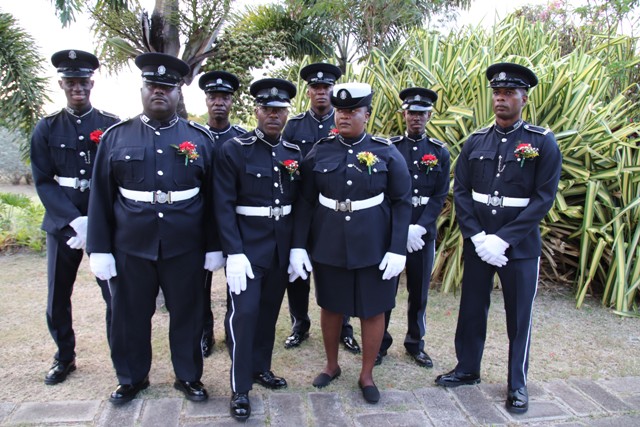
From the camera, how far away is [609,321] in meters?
4.43

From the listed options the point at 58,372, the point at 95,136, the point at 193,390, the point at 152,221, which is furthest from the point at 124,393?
the point at 95,136

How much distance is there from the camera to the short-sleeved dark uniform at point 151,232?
2.66m

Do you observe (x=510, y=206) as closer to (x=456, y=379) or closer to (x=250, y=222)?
(x=456, y=379)

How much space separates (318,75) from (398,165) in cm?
125

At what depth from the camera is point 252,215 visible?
2.88 meters

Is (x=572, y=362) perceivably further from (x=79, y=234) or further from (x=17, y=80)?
(x=17, y=80)

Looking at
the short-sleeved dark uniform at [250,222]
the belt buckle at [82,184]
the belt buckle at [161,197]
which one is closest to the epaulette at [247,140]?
the short-sleeved dark uniform at [250,222]

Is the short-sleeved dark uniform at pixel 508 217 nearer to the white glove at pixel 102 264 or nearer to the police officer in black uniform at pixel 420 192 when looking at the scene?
the police officer in black uniform at pixel 420 192

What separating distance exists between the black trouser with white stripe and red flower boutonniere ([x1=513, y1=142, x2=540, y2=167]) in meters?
0.61

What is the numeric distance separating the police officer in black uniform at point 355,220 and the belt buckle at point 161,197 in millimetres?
775

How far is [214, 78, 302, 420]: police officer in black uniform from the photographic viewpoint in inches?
109

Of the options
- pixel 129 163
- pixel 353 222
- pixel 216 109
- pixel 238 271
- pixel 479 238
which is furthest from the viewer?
pixel 216 109

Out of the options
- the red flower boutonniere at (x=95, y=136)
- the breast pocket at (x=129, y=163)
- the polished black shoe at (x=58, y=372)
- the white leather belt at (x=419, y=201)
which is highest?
the red flower boutonniere at (x=95, y=136)

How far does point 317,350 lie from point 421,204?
54.1 inches
